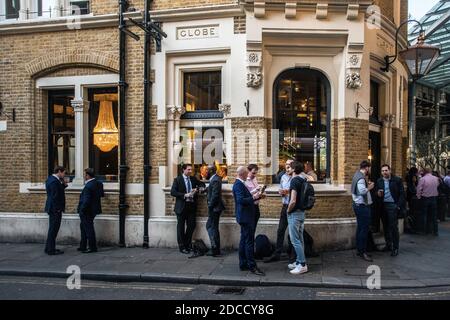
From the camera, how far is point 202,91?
9812mm

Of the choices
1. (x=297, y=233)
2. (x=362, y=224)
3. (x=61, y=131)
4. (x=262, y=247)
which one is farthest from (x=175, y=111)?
(x=362, y=224)

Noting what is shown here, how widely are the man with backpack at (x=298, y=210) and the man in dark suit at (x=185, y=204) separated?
248cm

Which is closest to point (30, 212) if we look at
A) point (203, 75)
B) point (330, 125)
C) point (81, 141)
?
point (81, 141)

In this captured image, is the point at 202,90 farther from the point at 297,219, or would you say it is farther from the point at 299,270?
the point at 299,270

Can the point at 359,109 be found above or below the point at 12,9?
below

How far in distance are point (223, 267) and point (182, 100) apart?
4.15 meters

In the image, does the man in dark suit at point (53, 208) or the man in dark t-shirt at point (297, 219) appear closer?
the man in dark t-shirt at point (297, 219)

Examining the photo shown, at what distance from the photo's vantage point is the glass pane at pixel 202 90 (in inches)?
382

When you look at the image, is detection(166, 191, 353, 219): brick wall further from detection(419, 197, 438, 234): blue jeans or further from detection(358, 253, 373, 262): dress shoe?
detection(419, 197, 438, 234): blue jeans

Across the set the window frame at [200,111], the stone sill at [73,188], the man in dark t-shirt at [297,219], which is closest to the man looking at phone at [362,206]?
the man in dark t-shirt at [297,219]

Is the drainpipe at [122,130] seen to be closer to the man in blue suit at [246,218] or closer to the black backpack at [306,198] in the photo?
the man in blue suit at [246,218]

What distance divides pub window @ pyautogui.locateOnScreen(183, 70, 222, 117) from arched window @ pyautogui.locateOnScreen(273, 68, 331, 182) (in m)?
1.39

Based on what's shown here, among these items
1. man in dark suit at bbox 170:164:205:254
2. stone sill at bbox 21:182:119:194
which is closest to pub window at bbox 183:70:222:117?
man in dark suit at bbox 170:164:205:254

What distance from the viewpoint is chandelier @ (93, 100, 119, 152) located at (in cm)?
1034
